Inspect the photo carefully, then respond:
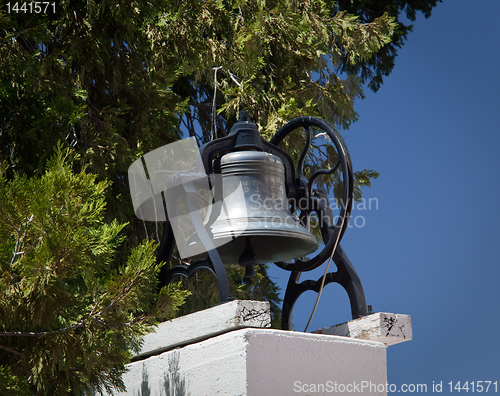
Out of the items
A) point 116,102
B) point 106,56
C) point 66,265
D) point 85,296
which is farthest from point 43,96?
point 66,265

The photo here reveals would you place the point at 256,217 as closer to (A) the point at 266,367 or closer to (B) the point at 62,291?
(A) the point at 266,367

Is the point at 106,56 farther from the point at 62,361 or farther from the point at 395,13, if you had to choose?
the point at 395,13

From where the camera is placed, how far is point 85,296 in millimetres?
2234

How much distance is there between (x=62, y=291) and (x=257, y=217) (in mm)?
1091

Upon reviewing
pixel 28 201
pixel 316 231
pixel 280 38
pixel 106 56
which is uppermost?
pixel 280 38

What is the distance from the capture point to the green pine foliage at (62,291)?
186 centimetres

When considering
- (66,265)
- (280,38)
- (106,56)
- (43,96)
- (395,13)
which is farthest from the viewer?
(395,13)

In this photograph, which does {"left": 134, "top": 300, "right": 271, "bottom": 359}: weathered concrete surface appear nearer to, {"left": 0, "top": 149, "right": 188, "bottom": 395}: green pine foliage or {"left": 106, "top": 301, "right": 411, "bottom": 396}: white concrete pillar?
{"left": 106, "top": 301, "right": 411, "bottom": 396}: white concrete pillar

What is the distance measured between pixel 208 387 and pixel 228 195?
0.94 meters

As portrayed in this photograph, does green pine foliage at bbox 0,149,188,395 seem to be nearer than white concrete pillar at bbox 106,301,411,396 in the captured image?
Yes

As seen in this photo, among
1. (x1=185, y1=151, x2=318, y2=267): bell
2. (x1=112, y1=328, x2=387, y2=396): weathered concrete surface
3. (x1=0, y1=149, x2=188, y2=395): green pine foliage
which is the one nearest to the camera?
(x1=0, y1=149, x2=188, y2=395): green pine foliage

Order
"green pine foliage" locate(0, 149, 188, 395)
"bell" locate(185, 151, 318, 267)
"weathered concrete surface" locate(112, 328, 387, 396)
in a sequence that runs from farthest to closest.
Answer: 1. "bell" locate(185, 151, 318, 267)
2. "weathered concrete surface" locate(112, 328, 387, 396)
3. "green pine foliage" locate(0, 149, 188, 395)

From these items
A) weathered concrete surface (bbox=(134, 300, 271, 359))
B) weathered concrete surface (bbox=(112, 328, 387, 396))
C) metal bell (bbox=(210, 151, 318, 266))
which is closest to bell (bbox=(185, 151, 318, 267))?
metal bell (bbox=(210, 151, 318, 266))

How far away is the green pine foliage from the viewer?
186cm
